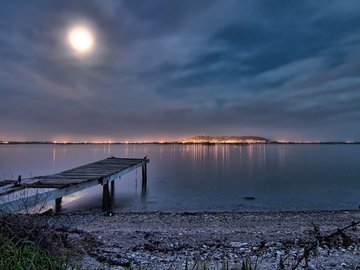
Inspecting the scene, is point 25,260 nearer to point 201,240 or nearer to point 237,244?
point 201,240

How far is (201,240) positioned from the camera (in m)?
11.3

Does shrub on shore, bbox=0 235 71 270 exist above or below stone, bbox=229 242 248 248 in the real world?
above

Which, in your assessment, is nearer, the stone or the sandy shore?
the sandy shore

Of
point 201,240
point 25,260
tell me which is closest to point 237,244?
point 201,240

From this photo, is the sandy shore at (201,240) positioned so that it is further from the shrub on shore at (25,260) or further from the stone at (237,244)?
the shrub on shore at (25,260)

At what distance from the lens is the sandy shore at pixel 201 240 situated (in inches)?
349

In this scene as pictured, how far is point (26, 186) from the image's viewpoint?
43.3 ft

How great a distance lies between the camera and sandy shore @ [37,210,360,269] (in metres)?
8.86

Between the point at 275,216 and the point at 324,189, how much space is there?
58.7ft

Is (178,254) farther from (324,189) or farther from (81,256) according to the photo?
(324,189)

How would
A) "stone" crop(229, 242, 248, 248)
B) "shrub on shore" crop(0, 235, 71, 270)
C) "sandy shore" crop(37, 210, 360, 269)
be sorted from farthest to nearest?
"stone" crop(229, 242, 248, 248) → "sandy shore" crop(37, 210, 360, 269) → "shrub on shore" crop(0, 235, 71, 270)

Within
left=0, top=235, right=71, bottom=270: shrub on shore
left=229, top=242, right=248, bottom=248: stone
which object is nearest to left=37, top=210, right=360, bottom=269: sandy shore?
left=229, top=242, right=248, bottom=248: stone

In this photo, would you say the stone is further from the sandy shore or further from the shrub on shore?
the shrub on shore

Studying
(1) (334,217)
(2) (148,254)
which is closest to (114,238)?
(2) (148,254)
